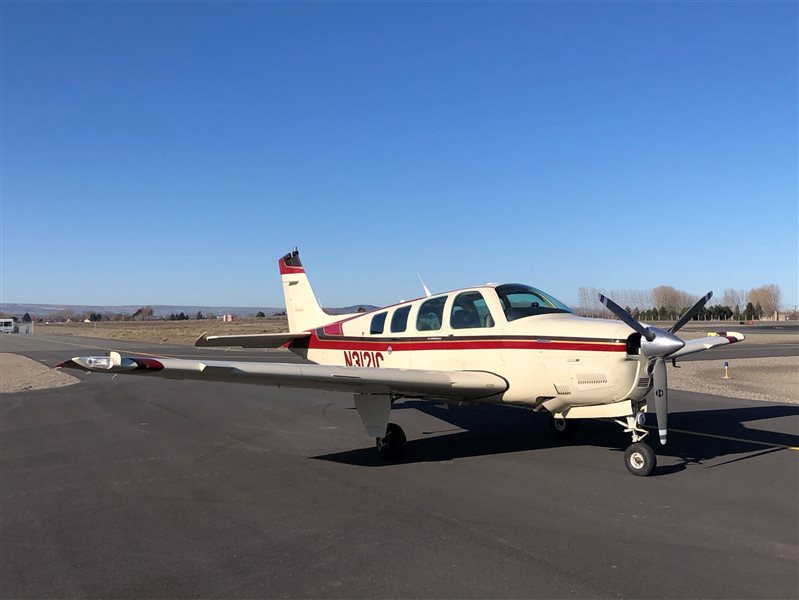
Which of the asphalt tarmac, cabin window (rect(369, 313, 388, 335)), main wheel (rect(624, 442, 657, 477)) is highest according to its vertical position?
cabin window (rect(369, 313, 388, 335))

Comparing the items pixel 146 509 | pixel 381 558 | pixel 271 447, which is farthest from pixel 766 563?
pixel 271 447

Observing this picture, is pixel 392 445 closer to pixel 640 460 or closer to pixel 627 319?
pixel 640 460

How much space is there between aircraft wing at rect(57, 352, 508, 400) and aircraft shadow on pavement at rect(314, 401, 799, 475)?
1064 mm

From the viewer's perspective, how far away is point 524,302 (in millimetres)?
7762

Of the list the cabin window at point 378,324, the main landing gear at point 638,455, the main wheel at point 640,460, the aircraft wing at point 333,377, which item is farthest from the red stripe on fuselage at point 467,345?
the main wheel at point 640,460

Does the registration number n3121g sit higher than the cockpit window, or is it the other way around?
the cockpit window

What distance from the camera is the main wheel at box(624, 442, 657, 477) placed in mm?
6414

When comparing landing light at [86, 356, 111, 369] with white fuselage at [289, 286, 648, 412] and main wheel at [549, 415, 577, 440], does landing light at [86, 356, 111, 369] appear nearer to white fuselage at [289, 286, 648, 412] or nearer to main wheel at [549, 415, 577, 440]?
white fuselage at [289, 286, 648, 412]

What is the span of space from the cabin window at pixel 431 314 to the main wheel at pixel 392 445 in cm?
173

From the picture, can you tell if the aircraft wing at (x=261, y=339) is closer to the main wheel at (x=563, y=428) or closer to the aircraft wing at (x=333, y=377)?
the aircraft wing at (x=333, y=377)

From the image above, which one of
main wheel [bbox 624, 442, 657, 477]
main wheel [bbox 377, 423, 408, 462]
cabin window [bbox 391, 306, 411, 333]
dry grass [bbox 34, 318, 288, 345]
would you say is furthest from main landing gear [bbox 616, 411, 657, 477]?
dry grass [bbox 34, 318, 288, 345]

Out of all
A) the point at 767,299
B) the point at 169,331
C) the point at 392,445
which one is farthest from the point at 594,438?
the point at 767,299

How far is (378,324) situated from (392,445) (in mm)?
2612

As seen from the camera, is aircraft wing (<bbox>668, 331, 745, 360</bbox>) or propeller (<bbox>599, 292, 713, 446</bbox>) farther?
aircraft wing (<bbox>668, 331, 745, 360</bbox>)
